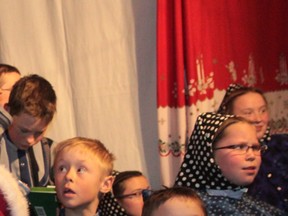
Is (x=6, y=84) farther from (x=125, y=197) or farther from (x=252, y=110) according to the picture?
(x=252, y=110)

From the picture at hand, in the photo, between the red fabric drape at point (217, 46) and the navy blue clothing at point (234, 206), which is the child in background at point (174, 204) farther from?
the red fabric drape at point (217, 46)

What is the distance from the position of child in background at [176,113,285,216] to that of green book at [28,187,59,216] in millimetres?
463

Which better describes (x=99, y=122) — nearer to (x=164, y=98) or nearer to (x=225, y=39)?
(x=164, y=98)

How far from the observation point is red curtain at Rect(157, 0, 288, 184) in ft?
11.1

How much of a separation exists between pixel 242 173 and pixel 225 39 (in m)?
1.35

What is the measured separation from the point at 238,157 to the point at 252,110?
1.62 feet

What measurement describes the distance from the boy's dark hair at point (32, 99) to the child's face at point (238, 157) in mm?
727

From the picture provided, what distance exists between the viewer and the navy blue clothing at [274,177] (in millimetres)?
→ 2617

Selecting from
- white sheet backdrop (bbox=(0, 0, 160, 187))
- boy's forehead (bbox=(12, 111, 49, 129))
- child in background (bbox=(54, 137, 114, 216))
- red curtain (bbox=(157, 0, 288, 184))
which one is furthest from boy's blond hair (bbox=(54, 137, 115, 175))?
white sheet backdrop (bbox=(0, 0, 160, 187))

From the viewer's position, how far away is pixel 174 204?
2.00 metres

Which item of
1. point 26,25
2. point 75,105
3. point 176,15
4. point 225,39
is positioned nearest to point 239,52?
point 225,39

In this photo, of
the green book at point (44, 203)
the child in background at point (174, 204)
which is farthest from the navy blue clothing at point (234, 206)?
the green book at point (44, 203)

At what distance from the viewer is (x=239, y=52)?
360 centimetres

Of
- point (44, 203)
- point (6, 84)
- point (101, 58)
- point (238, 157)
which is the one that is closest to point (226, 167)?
point (238, 157)
